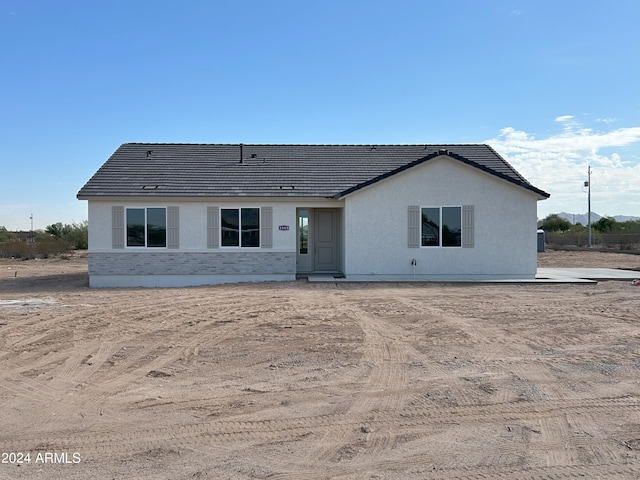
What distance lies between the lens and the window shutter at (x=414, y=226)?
17891 mm

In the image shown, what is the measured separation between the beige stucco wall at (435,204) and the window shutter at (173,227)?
5577mm

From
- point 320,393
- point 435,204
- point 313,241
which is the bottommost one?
point 320,393

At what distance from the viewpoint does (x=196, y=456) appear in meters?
4.51

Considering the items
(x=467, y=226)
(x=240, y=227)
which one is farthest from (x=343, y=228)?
(x=467, y=226)

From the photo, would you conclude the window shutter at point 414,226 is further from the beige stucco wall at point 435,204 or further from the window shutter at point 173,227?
the window shutter at point 173,227

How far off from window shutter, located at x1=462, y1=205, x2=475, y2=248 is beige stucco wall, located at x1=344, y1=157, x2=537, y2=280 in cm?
15

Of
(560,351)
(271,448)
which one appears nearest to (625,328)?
(560,351)

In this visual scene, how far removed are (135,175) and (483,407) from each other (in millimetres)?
15952

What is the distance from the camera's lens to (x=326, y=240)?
2009cm

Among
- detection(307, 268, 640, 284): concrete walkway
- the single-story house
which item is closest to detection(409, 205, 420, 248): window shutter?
the single-story house

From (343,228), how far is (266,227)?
8.59 feet

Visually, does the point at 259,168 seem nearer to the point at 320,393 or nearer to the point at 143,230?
the point at 143,230

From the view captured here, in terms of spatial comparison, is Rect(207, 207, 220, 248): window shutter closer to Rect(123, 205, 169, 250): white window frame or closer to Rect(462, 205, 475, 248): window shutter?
Rect(123, 205, 169, 250): white window frame

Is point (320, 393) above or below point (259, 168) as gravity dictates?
below
